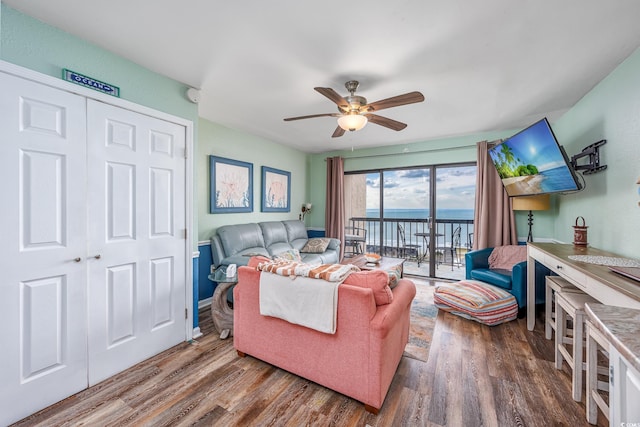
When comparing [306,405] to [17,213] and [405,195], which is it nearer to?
[17,213]

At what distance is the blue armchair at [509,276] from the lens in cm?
295

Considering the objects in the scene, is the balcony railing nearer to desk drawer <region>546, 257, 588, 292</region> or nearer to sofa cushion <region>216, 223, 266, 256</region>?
sofa cushion <region>216, 223, 266, 256</region>

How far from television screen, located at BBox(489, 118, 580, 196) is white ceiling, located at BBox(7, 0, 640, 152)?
0.45 metres

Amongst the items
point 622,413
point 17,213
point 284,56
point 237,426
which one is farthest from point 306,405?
point 284,56

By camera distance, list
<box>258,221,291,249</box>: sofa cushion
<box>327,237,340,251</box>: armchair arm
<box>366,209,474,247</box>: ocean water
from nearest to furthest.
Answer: <box>258,221,291,249</box>: sofa cushion
<box>327,237,340,251</box>: armchair arm
<box>366,209,474,247</box>: ocean water

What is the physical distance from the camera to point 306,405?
166cm

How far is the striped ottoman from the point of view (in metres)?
2.79

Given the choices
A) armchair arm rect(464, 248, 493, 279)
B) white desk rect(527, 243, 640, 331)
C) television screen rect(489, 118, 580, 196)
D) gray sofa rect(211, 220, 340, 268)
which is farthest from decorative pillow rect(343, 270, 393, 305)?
armchair arm rect(464, 248, 493, 279)

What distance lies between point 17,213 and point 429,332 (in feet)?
11.0

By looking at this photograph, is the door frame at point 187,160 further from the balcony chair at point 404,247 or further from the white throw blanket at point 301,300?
the balcony chair at point 404,247

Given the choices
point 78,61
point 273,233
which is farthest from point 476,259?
point 78,61

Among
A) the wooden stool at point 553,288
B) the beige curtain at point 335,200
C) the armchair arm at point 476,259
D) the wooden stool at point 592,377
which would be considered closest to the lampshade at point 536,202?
the armchair arm at point 476,259

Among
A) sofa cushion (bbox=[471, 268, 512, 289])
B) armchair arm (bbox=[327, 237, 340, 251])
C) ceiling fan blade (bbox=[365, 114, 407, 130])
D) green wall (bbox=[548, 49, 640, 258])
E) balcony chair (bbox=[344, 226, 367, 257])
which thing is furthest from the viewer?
balcony chair (bbox=[344, 226, 367, 257])

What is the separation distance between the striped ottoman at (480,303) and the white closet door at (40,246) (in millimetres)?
3429
